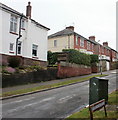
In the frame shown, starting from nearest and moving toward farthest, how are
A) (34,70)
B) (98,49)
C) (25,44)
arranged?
(34,70) < (25,44) < (98,49)

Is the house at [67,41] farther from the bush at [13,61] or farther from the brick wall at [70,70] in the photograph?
the bush at [13,61]

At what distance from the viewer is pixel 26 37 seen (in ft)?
72.4

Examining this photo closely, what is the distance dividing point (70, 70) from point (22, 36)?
8.45 metres

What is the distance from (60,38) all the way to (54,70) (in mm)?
16299

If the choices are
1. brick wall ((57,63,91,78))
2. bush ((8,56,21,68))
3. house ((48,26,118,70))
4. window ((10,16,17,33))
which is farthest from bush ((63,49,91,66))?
bush ((8,56,21,68))

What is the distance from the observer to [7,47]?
19.1 metres

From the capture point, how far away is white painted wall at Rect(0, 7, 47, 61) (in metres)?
18.8

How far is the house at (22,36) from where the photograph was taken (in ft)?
61.8

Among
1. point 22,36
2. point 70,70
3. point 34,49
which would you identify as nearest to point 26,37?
point 22,36

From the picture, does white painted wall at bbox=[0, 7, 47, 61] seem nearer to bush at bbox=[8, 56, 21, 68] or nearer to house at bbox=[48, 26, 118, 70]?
bush at bbox=[8, 56, 21, 68]

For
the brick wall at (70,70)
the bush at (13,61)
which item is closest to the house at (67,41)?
the brick wall at (70,70)

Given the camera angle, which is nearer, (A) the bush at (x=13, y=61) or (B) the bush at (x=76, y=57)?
(A) the bush at (x=13, y=61)

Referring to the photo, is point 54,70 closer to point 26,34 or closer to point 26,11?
point 26,34

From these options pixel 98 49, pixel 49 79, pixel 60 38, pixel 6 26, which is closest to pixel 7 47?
pixel 6 26
